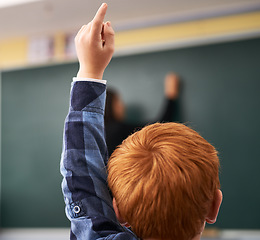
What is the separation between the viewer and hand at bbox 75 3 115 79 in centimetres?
56

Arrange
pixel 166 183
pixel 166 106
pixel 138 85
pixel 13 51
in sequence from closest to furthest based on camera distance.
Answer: pixel 166 183
pixel 166 106
pixel 138 85
pixel 13 51

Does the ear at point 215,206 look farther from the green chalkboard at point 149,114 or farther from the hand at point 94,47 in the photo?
the green chalkboard at point 149,114

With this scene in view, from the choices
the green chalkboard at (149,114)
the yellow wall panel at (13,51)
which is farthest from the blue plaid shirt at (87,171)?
the yellow wall panel at (13,51)

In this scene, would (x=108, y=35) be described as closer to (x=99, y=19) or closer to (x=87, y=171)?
(x=99, y=19)

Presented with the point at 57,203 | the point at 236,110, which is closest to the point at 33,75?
the point at 57,203

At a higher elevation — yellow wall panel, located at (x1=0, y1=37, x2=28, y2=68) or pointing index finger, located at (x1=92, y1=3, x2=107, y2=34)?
pointing index finger, located at (x1=92, y1=3, x2=107, y2=34)

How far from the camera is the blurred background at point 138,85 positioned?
7.28 ft

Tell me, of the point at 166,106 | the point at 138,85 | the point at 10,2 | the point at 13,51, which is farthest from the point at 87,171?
the point at 13,51

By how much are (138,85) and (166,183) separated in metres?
2.00

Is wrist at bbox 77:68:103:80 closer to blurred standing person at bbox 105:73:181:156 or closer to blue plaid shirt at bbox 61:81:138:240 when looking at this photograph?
blue plaid shirt at bbox 61:81:138:240

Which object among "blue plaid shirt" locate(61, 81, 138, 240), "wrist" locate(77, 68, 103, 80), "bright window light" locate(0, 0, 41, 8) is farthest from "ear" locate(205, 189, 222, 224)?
"bright window light" locate(0, 0, 41, 8)

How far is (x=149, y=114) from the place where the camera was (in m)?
2.44

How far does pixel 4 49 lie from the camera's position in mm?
3170

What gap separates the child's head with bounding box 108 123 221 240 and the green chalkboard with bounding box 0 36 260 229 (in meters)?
1.65
